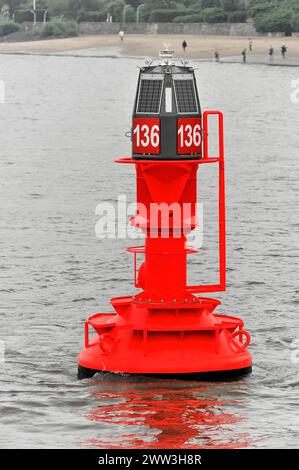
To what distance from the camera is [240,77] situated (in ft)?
343

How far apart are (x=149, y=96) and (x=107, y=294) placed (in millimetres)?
7869

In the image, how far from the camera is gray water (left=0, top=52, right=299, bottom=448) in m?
16.4

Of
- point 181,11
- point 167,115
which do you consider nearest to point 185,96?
point 167,115

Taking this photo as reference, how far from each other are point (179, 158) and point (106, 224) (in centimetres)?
1733

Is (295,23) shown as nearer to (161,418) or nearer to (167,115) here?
(167,115)

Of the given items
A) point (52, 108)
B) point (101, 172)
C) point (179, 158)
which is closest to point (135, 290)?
point (179, 158)

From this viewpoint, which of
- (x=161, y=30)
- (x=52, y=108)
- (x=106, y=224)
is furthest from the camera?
(x=161, y=30)

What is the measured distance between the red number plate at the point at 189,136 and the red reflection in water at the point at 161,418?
275cm

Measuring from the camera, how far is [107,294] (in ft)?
79.8

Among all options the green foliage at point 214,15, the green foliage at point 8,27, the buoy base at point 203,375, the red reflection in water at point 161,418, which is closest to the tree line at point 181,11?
the green foliage at point 214,15

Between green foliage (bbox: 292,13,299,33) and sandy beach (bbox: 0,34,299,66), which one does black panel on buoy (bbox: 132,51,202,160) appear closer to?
sandy beach (bbox: 0,34,299,66)

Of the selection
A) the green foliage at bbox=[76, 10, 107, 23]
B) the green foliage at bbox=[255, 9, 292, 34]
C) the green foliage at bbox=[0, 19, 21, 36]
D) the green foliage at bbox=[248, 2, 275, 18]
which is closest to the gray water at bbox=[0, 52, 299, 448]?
the green foliage at bbox=[255, 9, 292, 34]

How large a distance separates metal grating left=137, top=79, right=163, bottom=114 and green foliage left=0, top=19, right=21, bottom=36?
6834 inches
